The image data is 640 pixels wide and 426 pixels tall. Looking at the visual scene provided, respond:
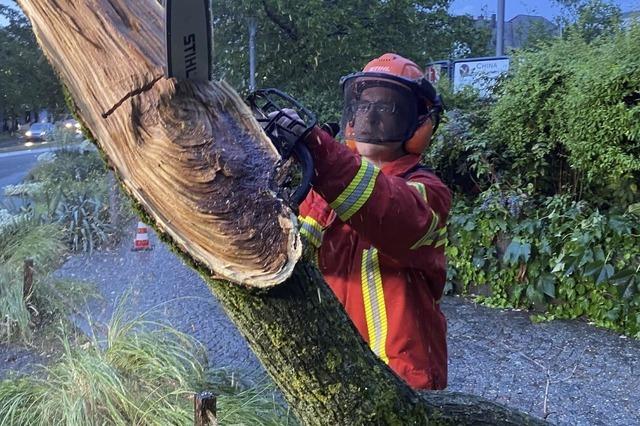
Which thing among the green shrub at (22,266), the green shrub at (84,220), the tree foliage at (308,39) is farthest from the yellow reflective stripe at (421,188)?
the tree foliage at (308,39)

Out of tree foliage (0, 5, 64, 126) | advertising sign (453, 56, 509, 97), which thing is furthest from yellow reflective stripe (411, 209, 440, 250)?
tree foliage (0, 5, 64, 126)

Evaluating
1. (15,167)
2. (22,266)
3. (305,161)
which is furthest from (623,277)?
(15,167)

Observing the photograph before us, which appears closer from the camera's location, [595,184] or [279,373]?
[279,373]

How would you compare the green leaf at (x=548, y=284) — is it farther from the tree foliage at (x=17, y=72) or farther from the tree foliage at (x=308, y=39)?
the tree foliage at (x=17, y=72)

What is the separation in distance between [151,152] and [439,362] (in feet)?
3.85

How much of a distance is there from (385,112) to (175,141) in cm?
91

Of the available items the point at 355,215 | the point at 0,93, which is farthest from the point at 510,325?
the point at 0,93

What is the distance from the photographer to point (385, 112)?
6.61ft

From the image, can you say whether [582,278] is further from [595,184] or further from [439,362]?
[439,362]

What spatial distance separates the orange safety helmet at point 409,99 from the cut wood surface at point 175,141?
0.81m

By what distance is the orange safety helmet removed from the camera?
2.03 m

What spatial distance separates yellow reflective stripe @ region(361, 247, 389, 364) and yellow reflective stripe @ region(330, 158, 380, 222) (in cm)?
45

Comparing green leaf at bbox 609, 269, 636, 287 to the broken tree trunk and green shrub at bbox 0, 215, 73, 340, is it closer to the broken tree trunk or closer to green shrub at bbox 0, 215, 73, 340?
the broken tree trunk

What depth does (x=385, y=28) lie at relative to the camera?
12.1 m
